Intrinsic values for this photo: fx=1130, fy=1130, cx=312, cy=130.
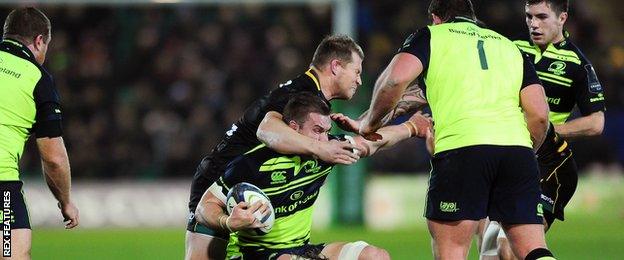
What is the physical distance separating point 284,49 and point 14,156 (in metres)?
11.8

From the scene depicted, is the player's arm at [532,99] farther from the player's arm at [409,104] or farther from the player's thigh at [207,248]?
the player's thigh at [207,248]

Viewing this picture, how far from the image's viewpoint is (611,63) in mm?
18766

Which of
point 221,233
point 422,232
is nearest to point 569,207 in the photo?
point 422,232

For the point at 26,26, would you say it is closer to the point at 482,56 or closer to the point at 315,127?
the point at 315,127

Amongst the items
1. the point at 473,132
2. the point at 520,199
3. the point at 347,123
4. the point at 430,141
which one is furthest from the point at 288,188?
the point at 520,199

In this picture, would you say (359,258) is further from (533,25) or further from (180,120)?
(180,120)

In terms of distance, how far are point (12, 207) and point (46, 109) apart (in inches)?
25.4

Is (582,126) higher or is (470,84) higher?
(470,84)

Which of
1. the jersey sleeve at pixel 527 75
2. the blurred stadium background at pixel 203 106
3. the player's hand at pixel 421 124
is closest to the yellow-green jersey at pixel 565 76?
the player's hand at pixel 421 124

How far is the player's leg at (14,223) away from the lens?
700 cm

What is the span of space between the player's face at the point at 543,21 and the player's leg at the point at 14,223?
3.75m

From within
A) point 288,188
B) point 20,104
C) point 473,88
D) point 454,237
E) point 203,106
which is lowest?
point 454,237

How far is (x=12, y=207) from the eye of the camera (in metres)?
7.03

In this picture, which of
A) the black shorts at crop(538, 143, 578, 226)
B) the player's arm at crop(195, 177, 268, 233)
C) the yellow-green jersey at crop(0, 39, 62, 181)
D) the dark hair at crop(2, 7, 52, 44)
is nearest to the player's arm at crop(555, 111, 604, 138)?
the black shorts at crop(538, 143, 578, 226)
